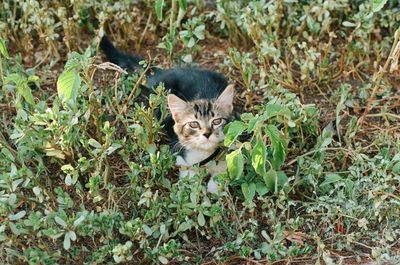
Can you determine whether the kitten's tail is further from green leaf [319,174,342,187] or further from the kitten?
green leaf [319,174,342,187]

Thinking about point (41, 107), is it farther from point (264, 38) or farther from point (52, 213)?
point (264, 38)

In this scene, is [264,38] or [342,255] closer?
[342,255]

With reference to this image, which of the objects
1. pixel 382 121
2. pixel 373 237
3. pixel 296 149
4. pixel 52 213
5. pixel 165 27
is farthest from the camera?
pixel 165 27

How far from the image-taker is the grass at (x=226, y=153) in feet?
11.0

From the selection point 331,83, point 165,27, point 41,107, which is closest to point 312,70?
point 331,83

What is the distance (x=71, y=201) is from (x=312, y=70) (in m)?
1.71

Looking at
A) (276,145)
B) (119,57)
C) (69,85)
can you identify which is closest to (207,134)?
(276,145)

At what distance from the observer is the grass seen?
11.0 ft

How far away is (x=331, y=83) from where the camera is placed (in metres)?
4.44

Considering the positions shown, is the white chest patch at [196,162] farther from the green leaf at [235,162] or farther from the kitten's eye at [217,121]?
the green leaf at [235,162]

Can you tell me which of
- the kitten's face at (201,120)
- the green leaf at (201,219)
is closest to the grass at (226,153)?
the green leaf at (201,219)

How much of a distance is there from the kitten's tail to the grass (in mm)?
82

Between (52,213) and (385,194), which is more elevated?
(52,213)

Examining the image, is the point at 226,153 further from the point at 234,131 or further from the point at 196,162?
the point at 234,131
